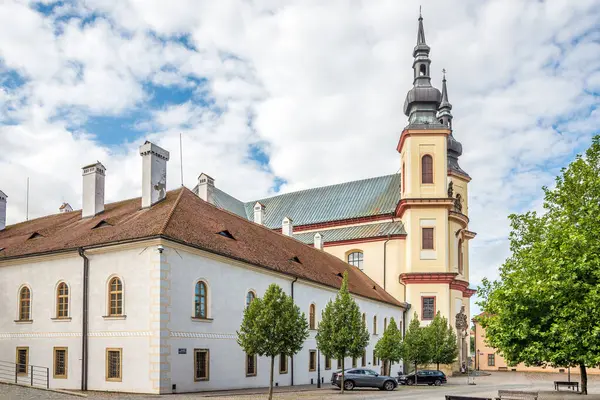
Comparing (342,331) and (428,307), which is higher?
(342,331)

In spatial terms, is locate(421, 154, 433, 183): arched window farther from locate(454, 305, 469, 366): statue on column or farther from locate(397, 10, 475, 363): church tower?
locate(454, 305, 469, 366): statue on column

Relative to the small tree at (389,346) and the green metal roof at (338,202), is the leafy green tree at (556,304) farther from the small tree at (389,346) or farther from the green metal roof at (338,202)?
the green metal roof at (338,202)

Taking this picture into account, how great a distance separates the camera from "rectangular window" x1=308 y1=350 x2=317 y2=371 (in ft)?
115

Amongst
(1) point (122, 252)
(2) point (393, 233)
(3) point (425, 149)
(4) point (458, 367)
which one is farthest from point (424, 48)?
(1) point (122, 252)

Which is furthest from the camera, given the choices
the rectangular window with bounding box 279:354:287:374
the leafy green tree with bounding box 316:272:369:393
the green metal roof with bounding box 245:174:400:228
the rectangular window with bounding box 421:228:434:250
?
the green metal roof with bounding box 245:174:400:228

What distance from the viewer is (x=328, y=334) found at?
28.4 m

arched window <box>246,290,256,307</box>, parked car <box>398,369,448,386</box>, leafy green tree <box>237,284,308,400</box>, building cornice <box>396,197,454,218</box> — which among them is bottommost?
parked car <box>398,369,448,386</box>

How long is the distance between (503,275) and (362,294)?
17.6 m

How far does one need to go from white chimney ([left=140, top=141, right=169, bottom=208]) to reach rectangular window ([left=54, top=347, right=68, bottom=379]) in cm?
691

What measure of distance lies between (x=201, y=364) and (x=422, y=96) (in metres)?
36.6

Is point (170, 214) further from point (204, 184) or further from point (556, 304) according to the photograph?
point (556, 304)

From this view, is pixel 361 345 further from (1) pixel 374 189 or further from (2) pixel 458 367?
(1) pixel 374 189

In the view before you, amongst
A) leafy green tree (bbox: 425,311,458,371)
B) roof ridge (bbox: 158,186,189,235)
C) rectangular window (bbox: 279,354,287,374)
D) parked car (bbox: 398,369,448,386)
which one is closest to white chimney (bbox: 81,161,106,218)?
roof ridge (bbox: 158,186,189,235)

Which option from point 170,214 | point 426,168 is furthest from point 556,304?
point 426,168
